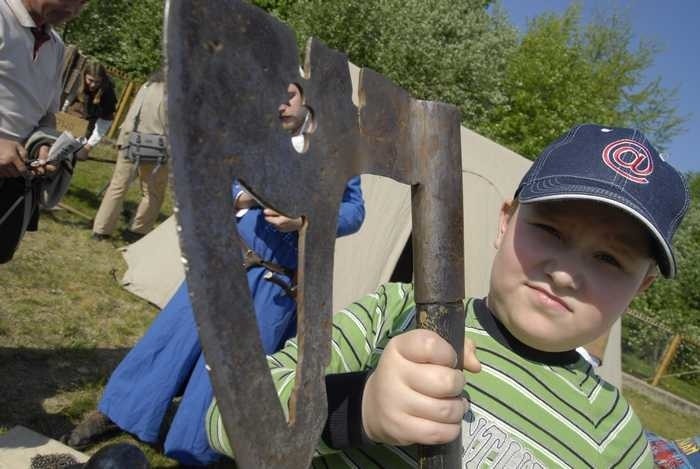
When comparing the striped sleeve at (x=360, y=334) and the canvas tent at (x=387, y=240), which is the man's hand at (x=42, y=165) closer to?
the striped sleeve at (x=360, y=334)

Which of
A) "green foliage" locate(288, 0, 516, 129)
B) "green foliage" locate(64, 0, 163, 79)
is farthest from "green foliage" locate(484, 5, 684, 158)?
"green foliage" locate(64, 0, 163, 79)

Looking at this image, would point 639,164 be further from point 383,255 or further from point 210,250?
point 383,255

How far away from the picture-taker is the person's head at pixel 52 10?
2.29 m

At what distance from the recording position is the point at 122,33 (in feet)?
58.7

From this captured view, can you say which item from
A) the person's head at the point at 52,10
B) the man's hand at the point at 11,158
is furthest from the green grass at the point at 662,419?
the person's head at the point at 52,10

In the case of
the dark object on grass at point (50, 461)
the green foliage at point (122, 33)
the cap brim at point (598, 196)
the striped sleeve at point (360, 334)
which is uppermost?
the green foliage at point (122, 33)

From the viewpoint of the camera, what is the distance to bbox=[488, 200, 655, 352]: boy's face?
117 cm

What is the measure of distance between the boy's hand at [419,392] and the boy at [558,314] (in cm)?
20

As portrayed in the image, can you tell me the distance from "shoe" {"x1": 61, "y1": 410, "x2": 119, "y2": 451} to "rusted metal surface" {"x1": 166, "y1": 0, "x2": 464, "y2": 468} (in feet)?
8.47

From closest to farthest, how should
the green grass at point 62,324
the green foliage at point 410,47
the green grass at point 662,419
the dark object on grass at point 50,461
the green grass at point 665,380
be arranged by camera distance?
the dark object on grass at point 50,461 → the green grass at point 62,324 → the green grass at point 662,419 → the green grass at point 665,380 → the green foliage at point 410,47

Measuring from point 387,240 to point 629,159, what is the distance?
3640 millimetres

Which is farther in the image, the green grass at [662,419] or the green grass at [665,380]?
the green grass at [665,380]

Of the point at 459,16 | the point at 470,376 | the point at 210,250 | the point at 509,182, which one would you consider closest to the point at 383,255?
the point at 509,182

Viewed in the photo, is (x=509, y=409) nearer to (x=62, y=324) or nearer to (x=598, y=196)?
(x=598, y=196)
